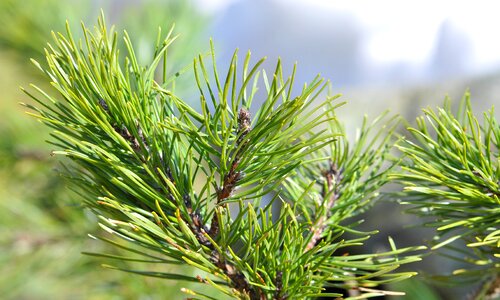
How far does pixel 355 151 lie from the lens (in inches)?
8.7

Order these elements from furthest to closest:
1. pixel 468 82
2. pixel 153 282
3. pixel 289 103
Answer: pixel 468 82 < pixel 153 282 < pixel 289 103

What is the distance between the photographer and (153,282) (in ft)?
1.48

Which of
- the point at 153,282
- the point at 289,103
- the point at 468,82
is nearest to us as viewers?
the point at 289,103

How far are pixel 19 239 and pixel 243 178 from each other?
1.27 feet

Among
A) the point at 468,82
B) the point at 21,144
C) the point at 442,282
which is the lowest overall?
the point at 442,282

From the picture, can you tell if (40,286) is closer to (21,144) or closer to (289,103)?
(21,144)

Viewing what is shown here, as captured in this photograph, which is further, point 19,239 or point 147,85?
point 19,239

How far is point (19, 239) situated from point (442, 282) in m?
0.39

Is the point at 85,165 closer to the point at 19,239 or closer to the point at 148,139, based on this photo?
the point at 148,139

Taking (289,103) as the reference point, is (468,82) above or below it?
above

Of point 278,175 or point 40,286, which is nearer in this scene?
point 278,175

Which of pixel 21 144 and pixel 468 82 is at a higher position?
pixel 468 82

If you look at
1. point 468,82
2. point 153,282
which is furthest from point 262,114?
point 468,82

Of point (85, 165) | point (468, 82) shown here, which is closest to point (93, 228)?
point (85, 165)
